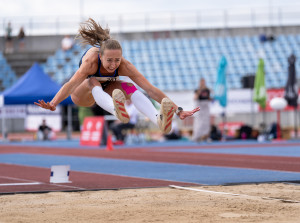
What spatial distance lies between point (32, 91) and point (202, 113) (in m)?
5.50

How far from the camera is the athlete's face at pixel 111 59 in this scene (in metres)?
6.36

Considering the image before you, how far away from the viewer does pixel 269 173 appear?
9.19m

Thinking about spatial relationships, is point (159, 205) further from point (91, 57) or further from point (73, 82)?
point (91, 57)

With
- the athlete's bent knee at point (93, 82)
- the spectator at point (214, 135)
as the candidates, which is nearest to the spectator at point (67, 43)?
the spectator at point (214, 135)

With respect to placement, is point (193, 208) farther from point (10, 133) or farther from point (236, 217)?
point (10, 133)

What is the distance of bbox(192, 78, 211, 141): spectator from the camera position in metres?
19.0

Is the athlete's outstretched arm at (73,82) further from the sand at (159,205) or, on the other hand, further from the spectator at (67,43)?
the spectator at (67,43)

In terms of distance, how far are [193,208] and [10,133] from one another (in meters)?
24.3

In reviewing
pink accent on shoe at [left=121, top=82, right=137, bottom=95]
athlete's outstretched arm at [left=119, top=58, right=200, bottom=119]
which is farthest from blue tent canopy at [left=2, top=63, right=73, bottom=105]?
athlete's outstretched arm at [left=119, top=58, right=200, bottom=119]

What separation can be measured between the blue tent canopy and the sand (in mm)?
12685

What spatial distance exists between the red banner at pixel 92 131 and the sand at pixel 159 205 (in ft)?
41.2

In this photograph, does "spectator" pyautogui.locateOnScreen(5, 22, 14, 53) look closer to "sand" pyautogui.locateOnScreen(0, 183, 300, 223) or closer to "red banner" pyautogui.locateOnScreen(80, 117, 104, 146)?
"red banner" pyautogui.locateOnScreen(80, 117, 104, 146)

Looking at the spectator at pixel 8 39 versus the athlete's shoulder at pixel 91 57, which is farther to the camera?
the spectator at pixel 8 39

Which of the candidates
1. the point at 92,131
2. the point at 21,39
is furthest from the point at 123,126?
the point at 21,39
